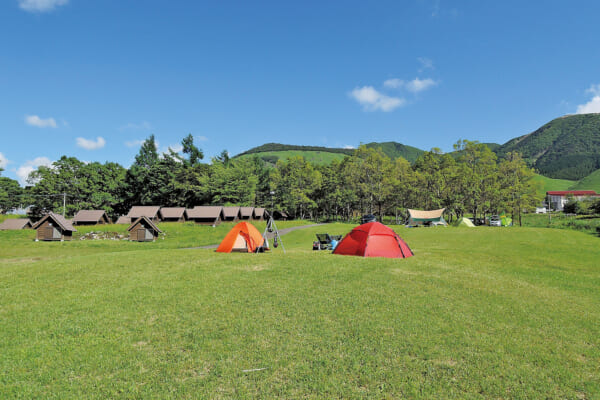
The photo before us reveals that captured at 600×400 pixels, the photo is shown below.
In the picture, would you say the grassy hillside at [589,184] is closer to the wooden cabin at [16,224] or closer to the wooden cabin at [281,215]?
the wooden cabin at [281,215]

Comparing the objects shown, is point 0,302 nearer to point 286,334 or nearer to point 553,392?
point 286,334

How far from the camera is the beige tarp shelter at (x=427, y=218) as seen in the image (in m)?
47.6

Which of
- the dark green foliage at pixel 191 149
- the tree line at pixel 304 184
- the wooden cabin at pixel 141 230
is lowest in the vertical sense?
the wooden cabin at pixel 141 230

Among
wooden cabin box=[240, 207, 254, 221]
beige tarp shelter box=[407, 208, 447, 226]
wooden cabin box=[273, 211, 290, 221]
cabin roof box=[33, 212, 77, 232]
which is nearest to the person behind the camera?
cabin roof box=[33, 212, 77, 232]

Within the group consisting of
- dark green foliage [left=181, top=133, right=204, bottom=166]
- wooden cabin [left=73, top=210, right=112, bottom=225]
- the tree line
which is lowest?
wooden cabin [left=73, top=210, right=112, bottom=225]

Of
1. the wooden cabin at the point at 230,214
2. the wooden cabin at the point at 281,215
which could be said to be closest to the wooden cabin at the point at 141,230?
the wooden cabin at the point at 230,214

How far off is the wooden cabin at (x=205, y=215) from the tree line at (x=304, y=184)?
11.5 meters

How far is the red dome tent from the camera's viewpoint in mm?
16016

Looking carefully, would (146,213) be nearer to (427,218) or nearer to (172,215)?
(172,215)

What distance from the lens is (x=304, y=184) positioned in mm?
85438

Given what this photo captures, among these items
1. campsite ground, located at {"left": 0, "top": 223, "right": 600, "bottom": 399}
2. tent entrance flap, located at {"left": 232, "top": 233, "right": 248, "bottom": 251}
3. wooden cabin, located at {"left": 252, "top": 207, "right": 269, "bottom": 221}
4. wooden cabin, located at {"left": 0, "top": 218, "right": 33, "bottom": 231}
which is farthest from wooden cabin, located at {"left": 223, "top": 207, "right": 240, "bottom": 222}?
campsite ground, located at {"left": 0, "top": 223, "right": 600, "bottom": 399}

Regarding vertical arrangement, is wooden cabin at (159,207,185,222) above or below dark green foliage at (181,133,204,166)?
below

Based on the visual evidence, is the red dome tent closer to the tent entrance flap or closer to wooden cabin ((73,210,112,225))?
the tent entrance flap

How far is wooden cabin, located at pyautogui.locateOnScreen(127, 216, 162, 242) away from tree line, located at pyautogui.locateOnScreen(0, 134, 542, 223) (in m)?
31.5
